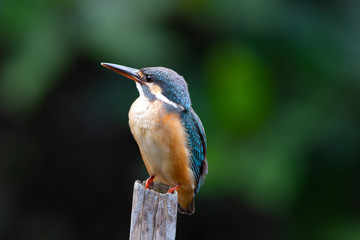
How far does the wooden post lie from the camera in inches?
122

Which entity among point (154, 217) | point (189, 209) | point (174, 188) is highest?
point (174, 188)

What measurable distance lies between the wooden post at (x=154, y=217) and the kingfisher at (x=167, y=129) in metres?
0.69

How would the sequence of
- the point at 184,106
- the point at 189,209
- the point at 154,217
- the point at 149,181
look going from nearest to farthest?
the point at 154,217 < the point at 184,106 < the point at 149,181 < the point at 189,209

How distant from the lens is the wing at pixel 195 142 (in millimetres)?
3911

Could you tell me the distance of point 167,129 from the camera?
3.79 m

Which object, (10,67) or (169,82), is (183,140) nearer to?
(169,82)

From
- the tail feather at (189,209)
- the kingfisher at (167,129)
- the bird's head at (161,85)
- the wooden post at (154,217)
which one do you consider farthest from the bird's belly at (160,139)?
the wooden post at (154,217)

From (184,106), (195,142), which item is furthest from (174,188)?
(184,106)

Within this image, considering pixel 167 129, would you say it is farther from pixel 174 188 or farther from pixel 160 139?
pixel 174 188

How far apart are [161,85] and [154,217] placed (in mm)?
1135

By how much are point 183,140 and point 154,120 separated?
0.84 ft

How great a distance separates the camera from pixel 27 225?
260 inches

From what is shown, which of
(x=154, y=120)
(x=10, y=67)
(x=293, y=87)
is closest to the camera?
(x=154, y=120)

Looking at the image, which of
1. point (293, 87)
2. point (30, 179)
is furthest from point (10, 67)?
point (293, 87)
